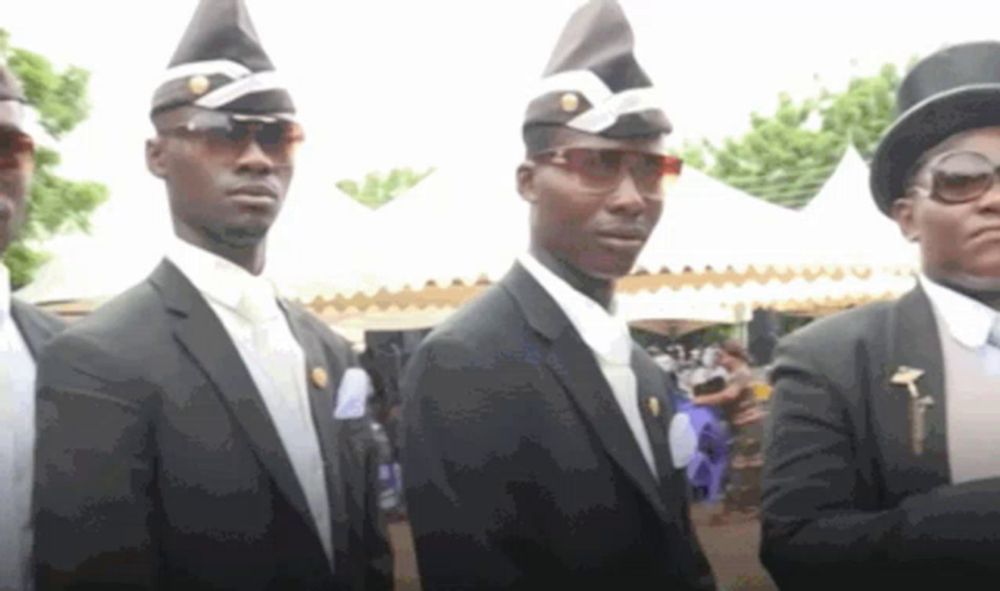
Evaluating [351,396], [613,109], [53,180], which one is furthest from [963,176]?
[53,180]

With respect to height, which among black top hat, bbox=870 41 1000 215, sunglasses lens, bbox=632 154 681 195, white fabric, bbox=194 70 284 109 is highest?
white fabric, bbox=194 70 284 109

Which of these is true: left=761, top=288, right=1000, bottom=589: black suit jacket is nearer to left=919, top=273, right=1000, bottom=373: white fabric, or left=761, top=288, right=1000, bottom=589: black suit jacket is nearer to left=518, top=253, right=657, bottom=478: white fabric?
left=919, top=273, right=1000, bottom=373: white fabric

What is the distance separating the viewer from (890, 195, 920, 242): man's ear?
2.97 m

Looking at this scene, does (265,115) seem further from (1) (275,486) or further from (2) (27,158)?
(1) (275,486)

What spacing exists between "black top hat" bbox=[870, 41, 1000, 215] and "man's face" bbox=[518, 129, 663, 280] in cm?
46

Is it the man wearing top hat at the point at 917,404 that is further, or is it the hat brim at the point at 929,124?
the hat brim at the point at 929,124

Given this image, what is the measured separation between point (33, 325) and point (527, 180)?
1.10 meters

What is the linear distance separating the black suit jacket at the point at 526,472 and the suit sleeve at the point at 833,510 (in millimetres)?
260

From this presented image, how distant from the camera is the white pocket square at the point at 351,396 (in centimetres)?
307

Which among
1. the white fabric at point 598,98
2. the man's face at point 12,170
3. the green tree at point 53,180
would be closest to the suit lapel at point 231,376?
the man's face at point 12,170

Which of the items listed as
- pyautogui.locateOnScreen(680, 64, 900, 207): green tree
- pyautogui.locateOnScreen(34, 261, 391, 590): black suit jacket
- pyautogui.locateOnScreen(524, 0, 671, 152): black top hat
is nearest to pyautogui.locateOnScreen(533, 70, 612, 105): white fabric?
pyautogui.locateOnScreen(524, 0, 671, 152): black top hat

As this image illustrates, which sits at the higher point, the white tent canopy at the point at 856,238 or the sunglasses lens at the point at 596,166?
the sunglasses lens at the point at 596,166

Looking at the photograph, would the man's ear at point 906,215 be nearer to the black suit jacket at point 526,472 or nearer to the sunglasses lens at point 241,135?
the black suit jacket at point 526,472

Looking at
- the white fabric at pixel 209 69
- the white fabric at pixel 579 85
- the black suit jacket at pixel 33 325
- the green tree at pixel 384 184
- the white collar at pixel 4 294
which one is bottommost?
the green tree at pixel 384 184
